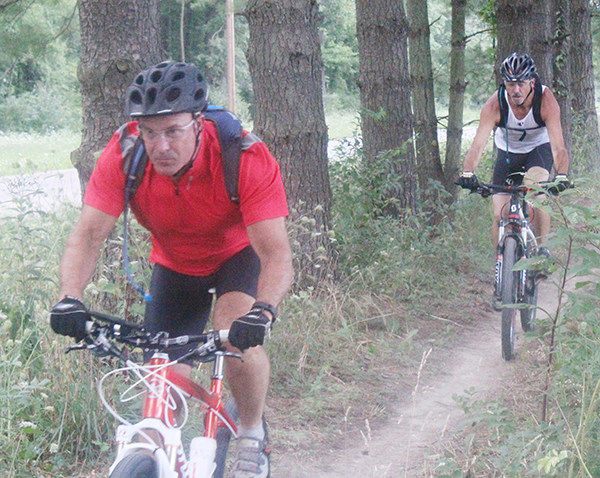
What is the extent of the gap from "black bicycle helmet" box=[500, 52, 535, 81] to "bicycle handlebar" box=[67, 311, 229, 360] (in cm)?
478

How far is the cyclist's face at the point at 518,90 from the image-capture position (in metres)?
7.00

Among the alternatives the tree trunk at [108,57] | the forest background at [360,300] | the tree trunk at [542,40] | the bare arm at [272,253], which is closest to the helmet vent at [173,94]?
the bare arm at [272,253]

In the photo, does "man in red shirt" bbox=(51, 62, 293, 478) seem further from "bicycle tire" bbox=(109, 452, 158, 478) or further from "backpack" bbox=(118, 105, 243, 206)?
"bicycle tire" bbox=(109, 452, 158, 478)

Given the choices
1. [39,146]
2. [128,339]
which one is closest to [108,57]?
[128,339]

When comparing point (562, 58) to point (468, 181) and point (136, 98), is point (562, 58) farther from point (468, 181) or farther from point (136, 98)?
point (136, 98)

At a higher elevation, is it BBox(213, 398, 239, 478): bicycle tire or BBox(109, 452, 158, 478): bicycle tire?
BBox(109, 452, 158, 478): bicycle tire

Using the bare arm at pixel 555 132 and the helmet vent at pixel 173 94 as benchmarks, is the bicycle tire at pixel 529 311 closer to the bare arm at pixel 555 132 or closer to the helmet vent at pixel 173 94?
the bare arm at pixel 555 132

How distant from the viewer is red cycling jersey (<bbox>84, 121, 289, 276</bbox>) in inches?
133

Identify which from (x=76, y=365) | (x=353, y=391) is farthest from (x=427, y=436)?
(x=76, y=365)

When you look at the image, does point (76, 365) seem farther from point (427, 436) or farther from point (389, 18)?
point (389, 18)

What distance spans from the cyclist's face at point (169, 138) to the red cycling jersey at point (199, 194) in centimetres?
20

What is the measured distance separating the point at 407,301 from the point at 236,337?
18.1 ft

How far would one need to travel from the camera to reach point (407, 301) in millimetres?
8219

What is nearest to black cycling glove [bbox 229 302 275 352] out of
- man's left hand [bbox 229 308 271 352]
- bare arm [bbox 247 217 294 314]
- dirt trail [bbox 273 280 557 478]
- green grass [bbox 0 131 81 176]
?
man's left hand [bbox 229 308 271 352]
